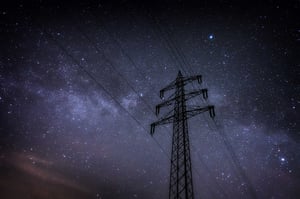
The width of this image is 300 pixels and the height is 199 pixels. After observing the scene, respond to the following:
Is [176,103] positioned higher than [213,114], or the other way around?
[176,103]

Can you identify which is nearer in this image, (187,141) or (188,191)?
(188,191)

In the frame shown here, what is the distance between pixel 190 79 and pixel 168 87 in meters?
1.72

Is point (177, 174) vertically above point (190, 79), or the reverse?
point (190, 79)

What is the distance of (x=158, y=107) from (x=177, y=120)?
238 cm

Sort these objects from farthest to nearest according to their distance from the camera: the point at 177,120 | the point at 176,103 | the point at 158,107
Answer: the point at 158,107 < the point at 176,103 < the point at 177,120

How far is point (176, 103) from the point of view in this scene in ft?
45.0

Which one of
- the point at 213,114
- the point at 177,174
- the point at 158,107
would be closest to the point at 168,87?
the point at 158,107

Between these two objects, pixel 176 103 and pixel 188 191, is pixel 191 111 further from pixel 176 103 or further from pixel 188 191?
pixel 188 191

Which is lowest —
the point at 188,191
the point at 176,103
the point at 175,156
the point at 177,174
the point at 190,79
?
the point at 188,191

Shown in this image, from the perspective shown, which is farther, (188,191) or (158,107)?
(158,107)

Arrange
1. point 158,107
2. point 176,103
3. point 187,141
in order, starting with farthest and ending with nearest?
1. point 158,107
2. point 176,103
3. point 187,141

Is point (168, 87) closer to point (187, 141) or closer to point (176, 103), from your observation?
point (176, 103)

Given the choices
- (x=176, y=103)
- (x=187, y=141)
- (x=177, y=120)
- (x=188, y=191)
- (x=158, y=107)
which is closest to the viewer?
(x=188, y=191)

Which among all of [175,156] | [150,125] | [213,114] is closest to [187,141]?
[175,156]
